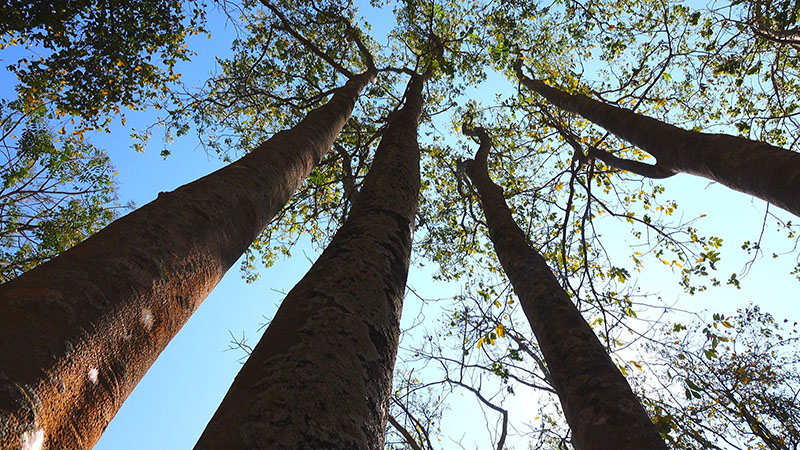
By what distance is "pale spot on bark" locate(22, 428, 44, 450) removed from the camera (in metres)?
1.01

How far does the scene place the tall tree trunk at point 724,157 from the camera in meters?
2.68

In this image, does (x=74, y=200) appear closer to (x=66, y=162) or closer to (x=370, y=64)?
(x=66, y=162)

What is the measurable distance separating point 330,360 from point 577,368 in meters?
2.26

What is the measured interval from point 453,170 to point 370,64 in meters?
3.26

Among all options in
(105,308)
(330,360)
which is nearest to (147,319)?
(105,308)

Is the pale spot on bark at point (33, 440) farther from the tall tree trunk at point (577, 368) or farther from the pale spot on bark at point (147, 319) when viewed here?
the tall tree trunk at point (577, 368)

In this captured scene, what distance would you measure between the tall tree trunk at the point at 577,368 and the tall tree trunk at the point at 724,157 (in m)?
1.58

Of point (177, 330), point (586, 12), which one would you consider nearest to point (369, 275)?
point (177, 330)

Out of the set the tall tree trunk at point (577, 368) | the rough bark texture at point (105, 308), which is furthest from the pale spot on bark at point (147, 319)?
the tall tree trunk at point (577, 368)

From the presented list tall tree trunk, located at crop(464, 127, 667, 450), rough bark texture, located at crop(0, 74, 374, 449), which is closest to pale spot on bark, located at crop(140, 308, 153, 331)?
rough bark texture, located at crop(0, 74, 374, 449)

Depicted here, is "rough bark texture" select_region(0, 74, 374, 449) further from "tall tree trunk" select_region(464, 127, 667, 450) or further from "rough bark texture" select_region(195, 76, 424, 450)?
"tall tree trunk" select_region(464, 127, 667, 450)

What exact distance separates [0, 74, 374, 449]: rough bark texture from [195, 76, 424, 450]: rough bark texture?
1.59ft

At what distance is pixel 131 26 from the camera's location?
6.04 meters

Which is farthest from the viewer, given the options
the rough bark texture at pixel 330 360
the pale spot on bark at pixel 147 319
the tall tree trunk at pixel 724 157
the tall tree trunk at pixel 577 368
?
the tall tree trunk at pixel 724 157
